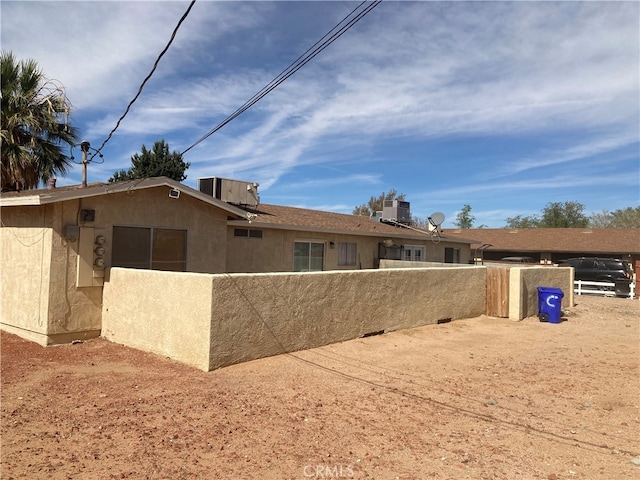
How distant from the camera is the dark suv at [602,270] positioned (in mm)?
22578

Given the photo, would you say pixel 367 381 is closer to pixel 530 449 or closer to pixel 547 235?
pixel 530 449

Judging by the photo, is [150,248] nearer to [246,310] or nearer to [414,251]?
[246,310]

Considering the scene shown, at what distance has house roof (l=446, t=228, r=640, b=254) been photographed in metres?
30.8

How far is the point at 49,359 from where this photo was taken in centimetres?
772

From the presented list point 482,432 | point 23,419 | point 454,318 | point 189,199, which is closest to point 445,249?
point 454,318

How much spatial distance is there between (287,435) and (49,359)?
5.03 meters

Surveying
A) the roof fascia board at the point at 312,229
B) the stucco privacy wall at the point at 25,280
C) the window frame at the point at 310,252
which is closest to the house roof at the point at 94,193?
the stucco privacy wall at the point at 25,280

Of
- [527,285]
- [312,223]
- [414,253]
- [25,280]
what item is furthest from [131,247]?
[414,253]

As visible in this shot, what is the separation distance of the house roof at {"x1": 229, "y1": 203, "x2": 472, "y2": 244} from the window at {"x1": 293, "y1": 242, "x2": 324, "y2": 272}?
2.22 ft

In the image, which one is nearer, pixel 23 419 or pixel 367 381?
pixel 23 419

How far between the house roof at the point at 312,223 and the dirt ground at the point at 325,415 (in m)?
5.81

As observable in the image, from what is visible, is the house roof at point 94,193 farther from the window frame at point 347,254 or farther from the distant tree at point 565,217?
the distant tree at point 565,217

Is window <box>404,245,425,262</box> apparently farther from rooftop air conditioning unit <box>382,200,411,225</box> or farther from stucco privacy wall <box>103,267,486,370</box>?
stucco privacy wall <box>103,267,486,370</box>

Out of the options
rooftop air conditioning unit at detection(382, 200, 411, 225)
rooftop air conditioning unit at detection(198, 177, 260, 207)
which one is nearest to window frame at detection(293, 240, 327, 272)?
rooftop air conditioning unit at detection(198, 177, 260, 207)
